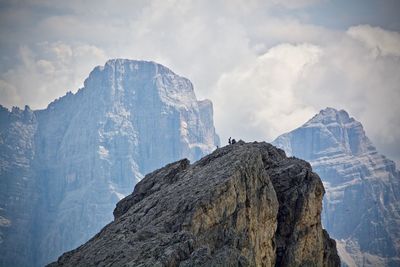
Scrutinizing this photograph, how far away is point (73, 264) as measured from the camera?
477ft

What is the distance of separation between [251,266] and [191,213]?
12.8m

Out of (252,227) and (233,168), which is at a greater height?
(233,168)

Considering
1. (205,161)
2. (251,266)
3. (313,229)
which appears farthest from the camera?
(205,161)

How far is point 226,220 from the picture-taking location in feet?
463

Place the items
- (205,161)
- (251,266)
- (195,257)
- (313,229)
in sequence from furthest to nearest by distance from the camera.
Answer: (205,161) < (313,229) < (251,266) < (195,257)

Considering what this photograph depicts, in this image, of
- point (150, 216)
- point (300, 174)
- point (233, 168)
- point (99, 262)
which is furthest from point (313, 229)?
point (99, 262)

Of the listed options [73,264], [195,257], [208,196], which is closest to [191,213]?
[208,196]

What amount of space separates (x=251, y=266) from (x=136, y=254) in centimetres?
1876

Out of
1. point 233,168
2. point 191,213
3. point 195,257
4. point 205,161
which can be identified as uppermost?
point 205,161

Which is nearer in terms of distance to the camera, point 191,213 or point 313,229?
point 191,213

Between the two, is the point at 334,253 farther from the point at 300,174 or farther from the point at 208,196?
the point at 208,196

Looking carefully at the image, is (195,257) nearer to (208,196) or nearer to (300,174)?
(208,196)

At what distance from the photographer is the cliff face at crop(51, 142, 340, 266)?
435 feet

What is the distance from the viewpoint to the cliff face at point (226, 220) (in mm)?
132625
